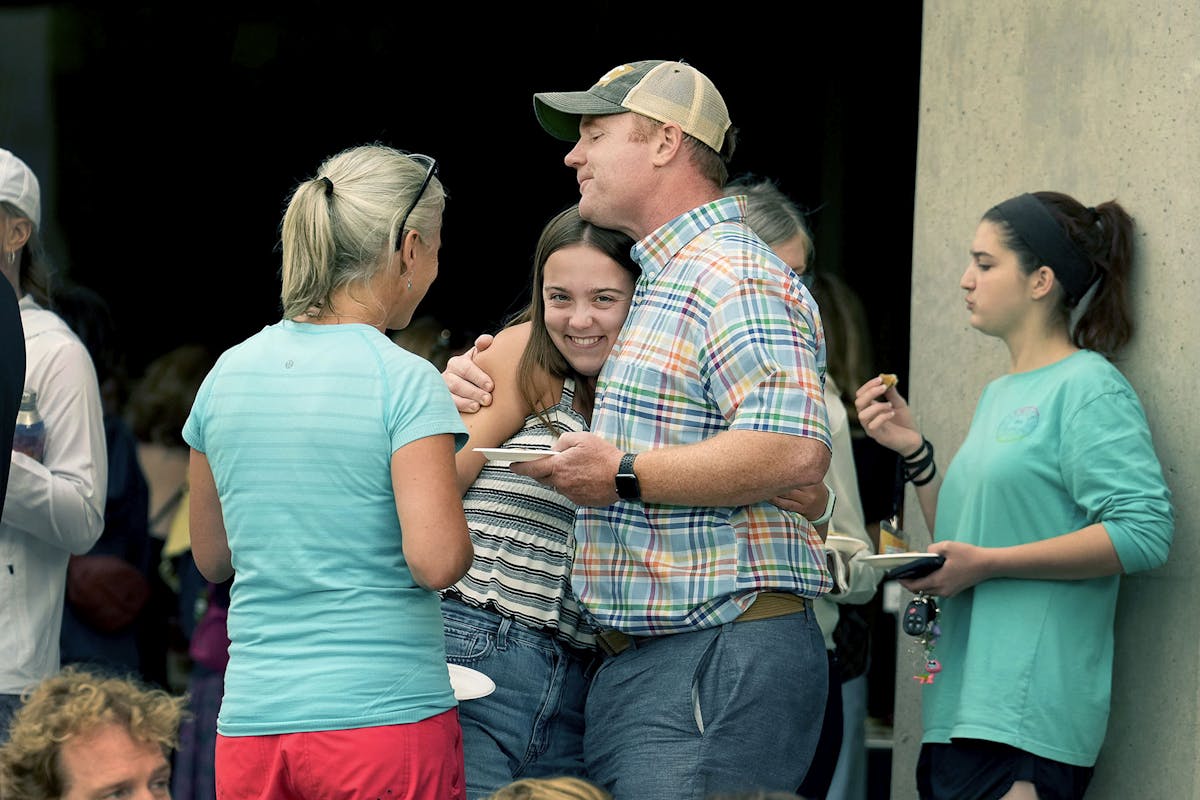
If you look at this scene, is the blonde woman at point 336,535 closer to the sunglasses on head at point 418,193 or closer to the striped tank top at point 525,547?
the sunglasses on head at point 418,193

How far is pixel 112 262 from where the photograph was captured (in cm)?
840

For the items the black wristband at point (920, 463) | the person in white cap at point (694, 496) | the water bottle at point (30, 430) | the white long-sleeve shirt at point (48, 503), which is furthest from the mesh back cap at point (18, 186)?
the black wristband at point (920, 463)

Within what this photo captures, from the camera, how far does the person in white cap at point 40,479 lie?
368 centimetres

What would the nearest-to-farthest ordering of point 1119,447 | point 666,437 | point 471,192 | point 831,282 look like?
1. point 666,437
2. point 1119,447
3. point 831,282
4. point 471,192

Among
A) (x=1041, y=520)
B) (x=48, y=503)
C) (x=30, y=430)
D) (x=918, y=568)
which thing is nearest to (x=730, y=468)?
(x=918, y=568)

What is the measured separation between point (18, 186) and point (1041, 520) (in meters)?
2.46

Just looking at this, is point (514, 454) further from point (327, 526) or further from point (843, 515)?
point (843, 515)

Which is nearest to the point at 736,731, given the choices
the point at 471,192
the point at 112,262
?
the point at 471,192

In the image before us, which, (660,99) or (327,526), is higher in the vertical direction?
(660,99)

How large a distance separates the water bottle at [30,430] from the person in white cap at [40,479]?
0.06 ft

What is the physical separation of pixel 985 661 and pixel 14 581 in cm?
220

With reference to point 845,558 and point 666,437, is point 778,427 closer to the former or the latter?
point 666,437

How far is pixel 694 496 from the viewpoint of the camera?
9.26 ft

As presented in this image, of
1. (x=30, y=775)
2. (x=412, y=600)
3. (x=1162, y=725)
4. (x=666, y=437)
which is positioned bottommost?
(x=1162, y=725)
